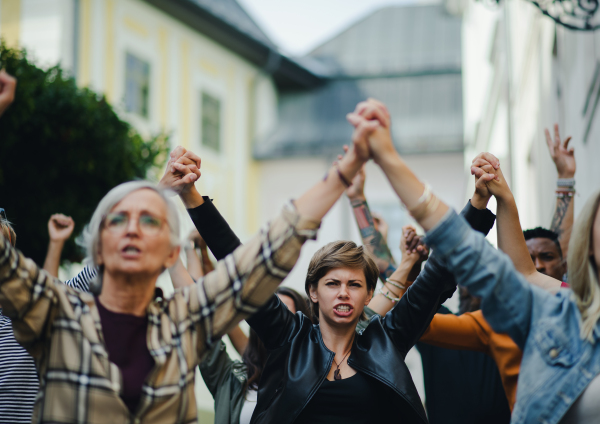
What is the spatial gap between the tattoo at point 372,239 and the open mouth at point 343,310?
109 cm

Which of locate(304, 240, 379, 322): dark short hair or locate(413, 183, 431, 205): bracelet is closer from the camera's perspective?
locate(413, 183, 431, 205): bracelet

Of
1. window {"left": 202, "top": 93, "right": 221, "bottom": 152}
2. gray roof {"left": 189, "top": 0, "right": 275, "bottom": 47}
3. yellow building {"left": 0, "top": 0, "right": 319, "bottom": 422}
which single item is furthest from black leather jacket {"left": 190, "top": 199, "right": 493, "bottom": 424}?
window {"left": 202, "top": 93, "right": 221, "bottom": 152}

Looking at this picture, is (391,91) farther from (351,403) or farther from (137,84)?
(351,403)

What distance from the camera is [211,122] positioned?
21484mm

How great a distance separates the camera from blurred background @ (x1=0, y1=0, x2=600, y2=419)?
10.2m

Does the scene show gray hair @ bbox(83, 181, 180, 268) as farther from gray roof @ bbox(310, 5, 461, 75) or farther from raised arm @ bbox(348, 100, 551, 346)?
gray roof @ bbox(310, 5, 461, 75)

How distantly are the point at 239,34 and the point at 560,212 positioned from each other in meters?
18.2

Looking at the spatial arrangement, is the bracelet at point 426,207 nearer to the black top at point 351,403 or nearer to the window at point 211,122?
the black top at point 351,403

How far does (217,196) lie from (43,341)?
19.4 metres

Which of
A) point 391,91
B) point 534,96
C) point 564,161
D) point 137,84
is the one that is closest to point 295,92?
point 391,91

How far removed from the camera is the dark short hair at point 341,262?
10.2ft

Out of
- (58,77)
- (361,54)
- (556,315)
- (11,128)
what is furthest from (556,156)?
(361,54)

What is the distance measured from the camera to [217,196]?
70.2 ft

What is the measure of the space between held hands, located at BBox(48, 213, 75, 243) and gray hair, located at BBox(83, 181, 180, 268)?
1.65 m
